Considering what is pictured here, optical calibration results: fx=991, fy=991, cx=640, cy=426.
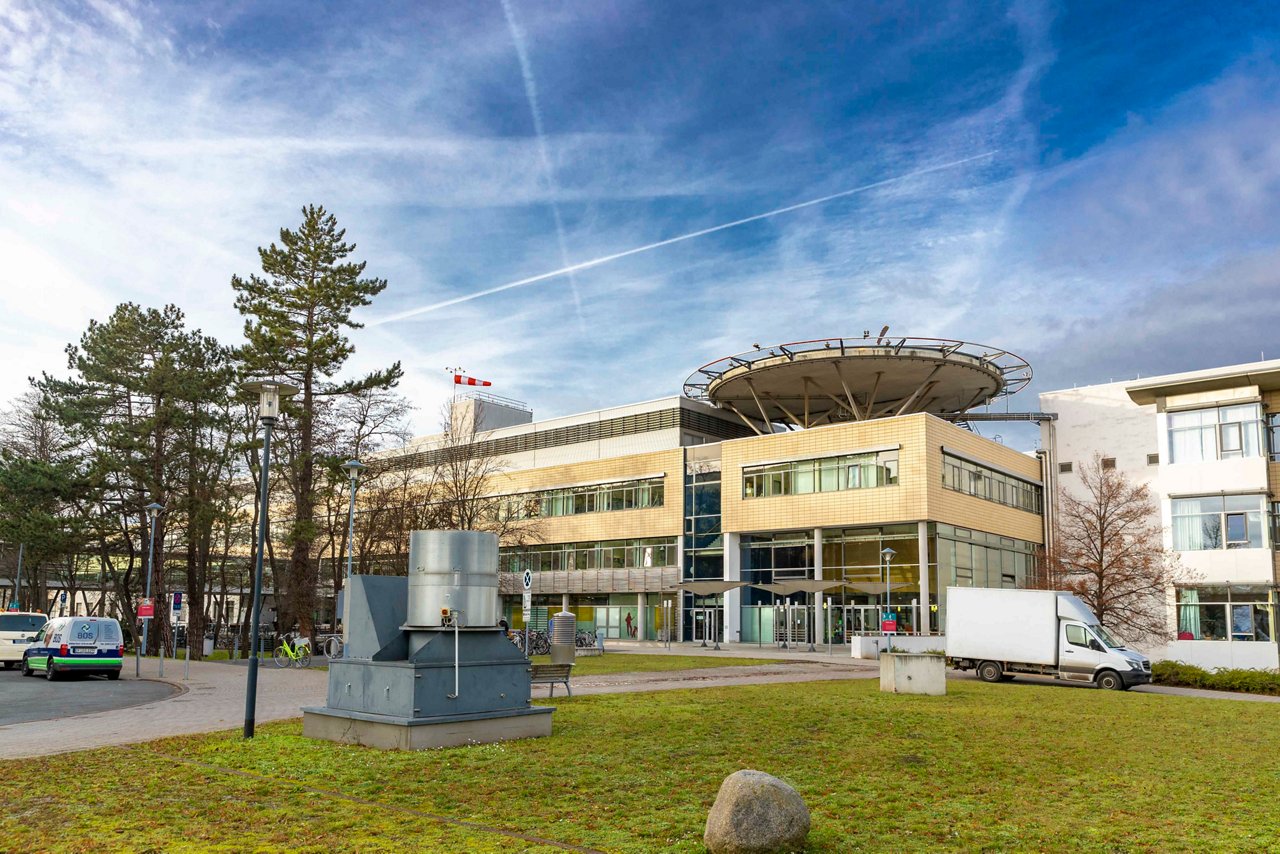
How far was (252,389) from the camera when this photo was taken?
45.2 feet

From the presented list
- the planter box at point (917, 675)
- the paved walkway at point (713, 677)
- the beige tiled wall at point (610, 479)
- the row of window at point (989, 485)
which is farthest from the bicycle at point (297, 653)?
the row of window at point (989, 485)

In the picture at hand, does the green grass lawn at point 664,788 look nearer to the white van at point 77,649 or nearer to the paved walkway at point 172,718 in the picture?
the paved walkway at point 172,718

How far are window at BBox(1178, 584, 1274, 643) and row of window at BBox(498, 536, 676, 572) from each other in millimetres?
28668

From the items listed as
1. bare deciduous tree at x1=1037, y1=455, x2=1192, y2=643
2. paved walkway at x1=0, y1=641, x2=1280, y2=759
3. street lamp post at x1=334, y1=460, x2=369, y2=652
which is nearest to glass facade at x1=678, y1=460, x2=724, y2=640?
bare deciduous tree at x1=1037, y1=455, x2=1192, y2=643

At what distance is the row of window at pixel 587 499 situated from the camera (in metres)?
65.1

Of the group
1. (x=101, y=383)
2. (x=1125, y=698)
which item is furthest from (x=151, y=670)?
(x=1125, y=698)

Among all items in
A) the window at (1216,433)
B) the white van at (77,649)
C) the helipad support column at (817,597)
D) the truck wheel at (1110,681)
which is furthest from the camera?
the helipad support column at (817,597)

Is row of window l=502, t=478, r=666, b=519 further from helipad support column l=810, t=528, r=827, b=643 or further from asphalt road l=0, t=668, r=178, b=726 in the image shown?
asphalt road l=0, t=668, r=178, b=726

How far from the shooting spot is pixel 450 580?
13.2 meters

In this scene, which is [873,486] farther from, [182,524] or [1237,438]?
[182,524]

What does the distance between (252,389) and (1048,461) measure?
5766cm

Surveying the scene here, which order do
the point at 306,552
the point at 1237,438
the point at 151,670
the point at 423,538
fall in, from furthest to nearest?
the point at 1237,438 < the point at 306,552 < the point at 151,670 < the point at 423,538

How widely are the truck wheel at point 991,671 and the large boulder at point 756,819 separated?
23.1m

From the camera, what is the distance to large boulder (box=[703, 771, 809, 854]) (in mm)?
6910
